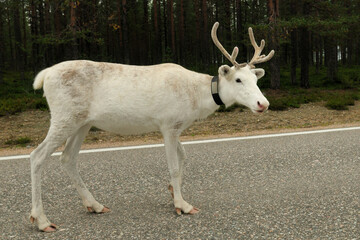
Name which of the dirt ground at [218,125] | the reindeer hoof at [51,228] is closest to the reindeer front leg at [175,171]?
the reindeer hoof at [51,228]

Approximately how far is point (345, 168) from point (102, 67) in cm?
394

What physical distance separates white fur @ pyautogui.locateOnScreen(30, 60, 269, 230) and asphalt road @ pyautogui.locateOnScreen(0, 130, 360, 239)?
0.33m

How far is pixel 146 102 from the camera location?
3545 mm

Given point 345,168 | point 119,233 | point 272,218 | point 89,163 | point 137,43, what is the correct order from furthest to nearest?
1. point 137,43
2. point 89,163
3. point 345,168
4. point 272,218
5. point 119,233

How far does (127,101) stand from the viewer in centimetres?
352

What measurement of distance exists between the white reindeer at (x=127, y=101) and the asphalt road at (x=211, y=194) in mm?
285

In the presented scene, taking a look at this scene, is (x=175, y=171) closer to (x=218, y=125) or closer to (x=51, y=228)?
(x=51, y=228)

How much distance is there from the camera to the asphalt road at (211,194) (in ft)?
10.5

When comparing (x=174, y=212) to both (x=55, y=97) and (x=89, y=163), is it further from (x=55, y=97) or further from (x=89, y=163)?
(x=89, y=163)

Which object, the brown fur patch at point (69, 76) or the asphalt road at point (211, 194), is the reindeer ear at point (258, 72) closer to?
the asphalt road at point (211, 194)

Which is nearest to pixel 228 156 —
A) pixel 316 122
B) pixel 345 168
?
pixel 345 168

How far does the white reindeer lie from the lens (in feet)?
11.3

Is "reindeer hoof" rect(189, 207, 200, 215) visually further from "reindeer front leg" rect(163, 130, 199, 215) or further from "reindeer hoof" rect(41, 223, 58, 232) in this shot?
"reindeer hoof" rect(41, 223, 58, 232)

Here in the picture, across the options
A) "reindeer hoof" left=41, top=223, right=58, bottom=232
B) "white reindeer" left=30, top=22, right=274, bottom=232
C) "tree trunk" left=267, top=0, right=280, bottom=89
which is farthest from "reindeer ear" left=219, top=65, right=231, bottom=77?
"tree trunk" left=267, top=0, right=280, bottom=89
